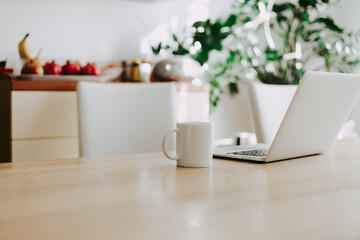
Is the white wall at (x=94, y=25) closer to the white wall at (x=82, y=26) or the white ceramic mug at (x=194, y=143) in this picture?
the white wall at (x=82, y=26)

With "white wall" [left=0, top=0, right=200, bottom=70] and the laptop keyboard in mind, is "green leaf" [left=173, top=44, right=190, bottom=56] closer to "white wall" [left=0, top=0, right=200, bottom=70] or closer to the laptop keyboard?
"white wall" [left=0, top=0, right=200, bottom=70]

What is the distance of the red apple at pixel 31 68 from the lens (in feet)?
7.69

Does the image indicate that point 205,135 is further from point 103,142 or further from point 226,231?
point 103,142

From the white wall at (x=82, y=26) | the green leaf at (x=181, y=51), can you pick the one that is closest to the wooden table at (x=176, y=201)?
the white wall at (x=82, y=26)

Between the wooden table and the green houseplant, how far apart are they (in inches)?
89.5

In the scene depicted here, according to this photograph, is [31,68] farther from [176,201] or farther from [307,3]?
[307,3]

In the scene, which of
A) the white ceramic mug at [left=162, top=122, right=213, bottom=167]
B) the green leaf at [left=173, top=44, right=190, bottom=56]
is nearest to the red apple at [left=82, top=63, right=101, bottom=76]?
the green leaf at [left=173, top=44, right=190, bottom=56]

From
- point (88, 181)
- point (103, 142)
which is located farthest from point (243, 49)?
point (88, 181)

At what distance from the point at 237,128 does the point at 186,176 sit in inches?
117

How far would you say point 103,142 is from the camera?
1473 millimetres

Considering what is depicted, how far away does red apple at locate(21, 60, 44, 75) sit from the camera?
234cm

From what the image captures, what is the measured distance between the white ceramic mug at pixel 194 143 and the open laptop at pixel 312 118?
0.50ft

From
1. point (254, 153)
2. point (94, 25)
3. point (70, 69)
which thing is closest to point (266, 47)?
point (94, 25)

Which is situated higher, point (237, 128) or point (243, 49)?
point (243, 49)
